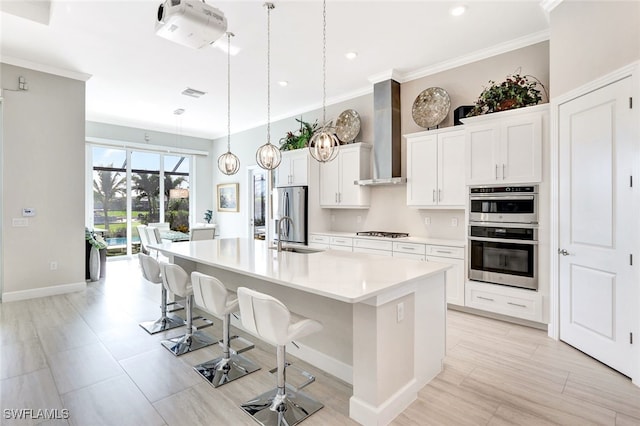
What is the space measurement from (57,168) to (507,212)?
20.4 feet

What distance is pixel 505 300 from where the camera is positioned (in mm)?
3711

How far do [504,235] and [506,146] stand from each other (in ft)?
3.33

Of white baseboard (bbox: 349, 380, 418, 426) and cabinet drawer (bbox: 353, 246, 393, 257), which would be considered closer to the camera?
white baseboard (bbox: 349, 380, 418, 426)

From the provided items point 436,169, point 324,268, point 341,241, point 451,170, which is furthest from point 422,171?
point 324,268

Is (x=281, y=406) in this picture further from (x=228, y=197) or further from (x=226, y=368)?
(x=228, y=197)

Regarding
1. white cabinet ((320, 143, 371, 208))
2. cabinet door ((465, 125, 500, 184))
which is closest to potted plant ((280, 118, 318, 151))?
white cabinet ((320, 143, 371, 208))

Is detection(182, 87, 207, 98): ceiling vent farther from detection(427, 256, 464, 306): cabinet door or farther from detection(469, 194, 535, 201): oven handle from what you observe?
detection(427, 256, 464, 306): cabinet door

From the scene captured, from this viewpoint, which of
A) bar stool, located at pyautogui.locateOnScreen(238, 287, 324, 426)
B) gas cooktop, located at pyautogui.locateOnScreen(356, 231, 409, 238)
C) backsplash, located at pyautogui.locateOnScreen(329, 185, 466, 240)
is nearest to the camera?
bar stool, located at pyautogui.locateOnScreen(238, 287, 324, 426)

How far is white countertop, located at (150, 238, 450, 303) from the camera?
1938 mm

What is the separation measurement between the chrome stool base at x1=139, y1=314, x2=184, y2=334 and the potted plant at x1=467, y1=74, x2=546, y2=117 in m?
4.28

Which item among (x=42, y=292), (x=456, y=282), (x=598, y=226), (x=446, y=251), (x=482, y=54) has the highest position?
(x=482, y=54)

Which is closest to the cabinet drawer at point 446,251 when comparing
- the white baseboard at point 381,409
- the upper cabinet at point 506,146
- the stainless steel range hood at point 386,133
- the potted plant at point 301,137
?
the upper cabinet at point 506,146

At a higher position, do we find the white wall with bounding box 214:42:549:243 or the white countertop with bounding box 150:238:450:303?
the white wall with bounding box 214:42:549:243

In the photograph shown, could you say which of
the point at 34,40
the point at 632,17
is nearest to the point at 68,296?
the point at 34,40
